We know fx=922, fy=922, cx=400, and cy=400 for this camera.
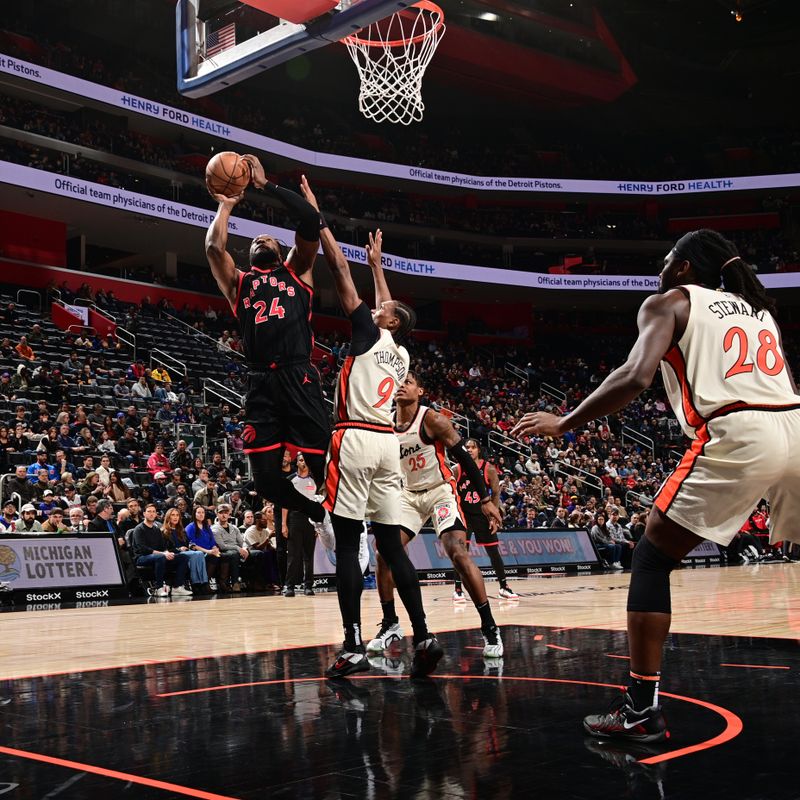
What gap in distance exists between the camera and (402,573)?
4.95 metres

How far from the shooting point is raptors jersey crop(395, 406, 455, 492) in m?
6.23

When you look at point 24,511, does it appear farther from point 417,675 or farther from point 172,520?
point 417,675

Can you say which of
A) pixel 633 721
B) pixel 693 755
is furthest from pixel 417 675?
pixel 693 755

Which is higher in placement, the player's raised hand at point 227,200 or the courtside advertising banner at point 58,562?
the player's raised hand at point 227,200

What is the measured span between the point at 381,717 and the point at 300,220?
272cm

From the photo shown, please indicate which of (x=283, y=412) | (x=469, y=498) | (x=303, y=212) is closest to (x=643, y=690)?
(x=283, y=412)

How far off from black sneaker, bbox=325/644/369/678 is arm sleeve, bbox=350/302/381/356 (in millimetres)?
1616

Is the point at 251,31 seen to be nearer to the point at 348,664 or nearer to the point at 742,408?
the point at 348,664

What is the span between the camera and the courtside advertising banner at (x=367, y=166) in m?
24.8

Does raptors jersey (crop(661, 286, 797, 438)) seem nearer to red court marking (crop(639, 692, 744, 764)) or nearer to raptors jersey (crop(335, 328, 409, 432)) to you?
red court marking (crop(639, 692, 744, 764))

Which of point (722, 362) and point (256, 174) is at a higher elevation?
point (256, 174)

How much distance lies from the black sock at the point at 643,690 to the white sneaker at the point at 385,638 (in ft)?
8.38

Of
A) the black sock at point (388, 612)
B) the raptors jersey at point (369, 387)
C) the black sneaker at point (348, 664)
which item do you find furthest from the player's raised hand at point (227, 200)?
the black sock at point (388, 612)

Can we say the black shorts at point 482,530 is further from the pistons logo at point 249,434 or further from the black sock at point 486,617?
the pistons logo at point 249,434
